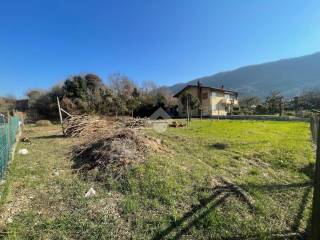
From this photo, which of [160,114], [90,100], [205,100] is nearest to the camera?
[90,100]

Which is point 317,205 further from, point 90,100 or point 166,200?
point 90,100

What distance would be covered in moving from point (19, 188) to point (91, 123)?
22.6 ft

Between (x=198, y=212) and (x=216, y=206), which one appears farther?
(x=216, y=206)

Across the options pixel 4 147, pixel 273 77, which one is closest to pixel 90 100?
pixel 4 147

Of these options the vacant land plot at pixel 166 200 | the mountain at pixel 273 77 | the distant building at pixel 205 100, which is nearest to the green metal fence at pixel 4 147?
the vacant land plot at pixel 166 200

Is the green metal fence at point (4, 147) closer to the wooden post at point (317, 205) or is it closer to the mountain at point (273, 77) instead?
the wooden post at point (317, 205)

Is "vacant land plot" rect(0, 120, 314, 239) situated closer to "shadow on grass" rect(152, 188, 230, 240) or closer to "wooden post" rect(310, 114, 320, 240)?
"shadow on grass" rect(152, 188, 230, 240)

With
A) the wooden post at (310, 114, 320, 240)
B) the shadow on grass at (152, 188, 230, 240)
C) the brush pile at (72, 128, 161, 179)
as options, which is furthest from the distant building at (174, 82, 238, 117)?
the wooden post at (310, 114, 320, 240)

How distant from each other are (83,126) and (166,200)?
26.8 ft

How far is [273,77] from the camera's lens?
13900cm

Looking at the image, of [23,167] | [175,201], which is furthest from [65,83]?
[175,201]

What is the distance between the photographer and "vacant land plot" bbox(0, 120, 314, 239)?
3379 millimetres

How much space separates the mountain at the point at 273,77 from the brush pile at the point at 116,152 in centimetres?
10836

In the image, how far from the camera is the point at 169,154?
6656 mm
